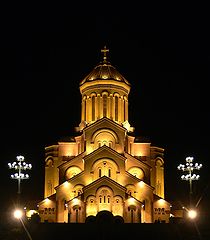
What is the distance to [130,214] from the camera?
141 feet

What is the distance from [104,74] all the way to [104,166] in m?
8.80

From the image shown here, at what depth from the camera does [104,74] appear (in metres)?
50.1

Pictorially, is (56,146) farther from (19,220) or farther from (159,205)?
(19,220)

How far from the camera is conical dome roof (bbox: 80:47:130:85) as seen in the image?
4991 centimetres

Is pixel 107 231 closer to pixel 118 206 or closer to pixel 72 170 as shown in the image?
pixel 118 206

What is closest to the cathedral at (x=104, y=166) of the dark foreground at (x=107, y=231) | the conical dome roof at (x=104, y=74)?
the conical dome roof at (x=104, y=74)

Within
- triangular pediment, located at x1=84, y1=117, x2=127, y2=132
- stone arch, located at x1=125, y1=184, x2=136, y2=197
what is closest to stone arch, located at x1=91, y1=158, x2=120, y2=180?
stone arch, located at x1=125, y1=184, x2=136, y2=197

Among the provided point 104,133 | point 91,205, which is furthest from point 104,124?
point 91,205

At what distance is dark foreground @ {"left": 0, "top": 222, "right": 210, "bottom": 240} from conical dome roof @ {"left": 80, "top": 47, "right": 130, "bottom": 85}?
1917cm

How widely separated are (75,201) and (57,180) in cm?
549

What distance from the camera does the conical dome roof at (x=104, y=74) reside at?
164ft

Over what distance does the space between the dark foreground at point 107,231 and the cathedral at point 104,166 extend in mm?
8513

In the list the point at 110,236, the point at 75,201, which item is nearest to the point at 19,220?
the point at 110,236

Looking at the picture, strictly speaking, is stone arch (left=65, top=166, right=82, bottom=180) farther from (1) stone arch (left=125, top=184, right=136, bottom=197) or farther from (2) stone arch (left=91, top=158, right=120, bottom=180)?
(1) stone arch (left=125, top=184, right=136, bottom=197)
